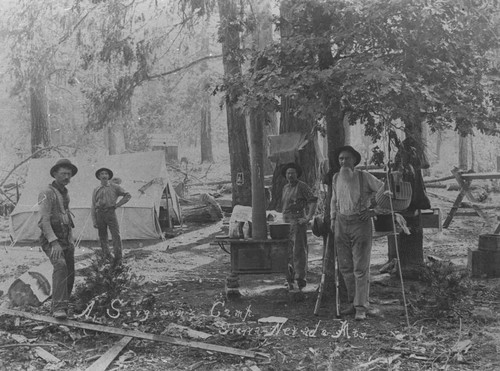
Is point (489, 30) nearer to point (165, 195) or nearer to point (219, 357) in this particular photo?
point (219, 357)

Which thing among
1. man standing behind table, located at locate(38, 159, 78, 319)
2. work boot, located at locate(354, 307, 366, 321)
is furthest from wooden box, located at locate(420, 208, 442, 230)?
man standing behind table, located at locate(38, 159, 78, 319)

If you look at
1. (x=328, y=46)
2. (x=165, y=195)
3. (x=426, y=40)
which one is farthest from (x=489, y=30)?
(x=165, y=195)

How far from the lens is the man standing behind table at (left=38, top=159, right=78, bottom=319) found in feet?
21.8

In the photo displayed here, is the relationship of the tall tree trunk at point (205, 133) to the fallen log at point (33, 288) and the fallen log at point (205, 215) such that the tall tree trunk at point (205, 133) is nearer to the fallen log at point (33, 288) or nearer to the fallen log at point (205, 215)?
the fallen log at point (205, 215)

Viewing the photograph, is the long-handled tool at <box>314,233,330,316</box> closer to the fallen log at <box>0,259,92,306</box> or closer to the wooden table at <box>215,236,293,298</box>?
the wooden table at <box>215,236,293,298</box>

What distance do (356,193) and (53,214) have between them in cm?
340

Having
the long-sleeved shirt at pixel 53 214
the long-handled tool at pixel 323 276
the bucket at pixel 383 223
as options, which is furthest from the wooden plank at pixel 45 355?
the bucket at pixel 383 223

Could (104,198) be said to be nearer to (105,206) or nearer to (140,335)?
(105,206)

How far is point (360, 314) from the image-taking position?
22.4 feet

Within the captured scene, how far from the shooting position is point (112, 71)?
656 inches

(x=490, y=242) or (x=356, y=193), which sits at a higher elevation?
(x=356, y=193)

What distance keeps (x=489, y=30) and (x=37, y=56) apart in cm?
1152

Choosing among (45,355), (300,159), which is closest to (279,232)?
(45,355)

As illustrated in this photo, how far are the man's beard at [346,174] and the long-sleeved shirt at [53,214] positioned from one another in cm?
318
